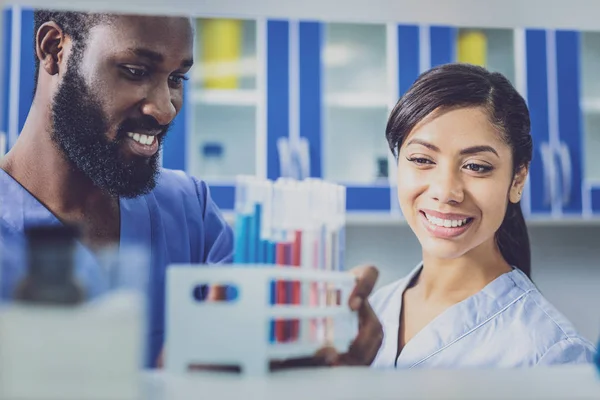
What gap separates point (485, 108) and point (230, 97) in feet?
1.87

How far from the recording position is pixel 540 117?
5.14 feet

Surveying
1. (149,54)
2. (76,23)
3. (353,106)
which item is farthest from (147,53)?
(353,106)

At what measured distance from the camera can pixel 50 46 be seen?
1149mm

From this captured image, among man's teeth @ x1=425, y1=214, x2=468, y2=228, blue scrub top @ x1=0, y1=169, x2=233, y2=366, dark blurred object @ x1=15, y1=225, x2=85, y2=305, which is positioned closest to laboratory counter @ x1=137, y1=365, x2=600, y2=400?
dark blurred object @ x1=15, y1=225, x2=85, y2=305

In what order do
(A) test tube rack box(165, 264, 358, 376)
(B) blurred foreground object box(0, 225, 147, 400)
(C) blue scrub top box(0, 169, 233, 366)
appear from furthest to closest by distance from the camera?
(C) blue scrub top box(0, 169, 233, 366)
(A) test tube rack box(165, 264, 358, 376)
(B) blurred foreground object box(0, 225, 147, 400)

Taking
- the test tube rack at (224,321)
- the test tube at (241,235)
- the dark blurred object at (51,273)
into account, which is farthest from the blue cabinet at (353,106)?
the dark blurred object at (51,273)

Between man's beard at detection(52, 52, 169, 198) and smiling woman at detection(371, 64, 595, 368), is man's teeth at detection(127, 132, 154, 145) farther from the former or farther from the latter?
smiling woman at detection(371, 64, 595, 368)

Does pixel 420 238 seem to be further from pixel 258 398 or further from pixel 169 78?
pixel 258 398

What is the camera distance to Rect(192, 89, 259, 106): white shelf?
1.43m

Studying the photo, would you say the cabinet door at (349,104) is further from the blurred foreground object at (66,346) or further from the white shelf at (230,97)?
the blurred foreground object at (66,346)

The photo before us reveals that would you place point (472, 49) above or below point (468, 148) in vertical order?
above

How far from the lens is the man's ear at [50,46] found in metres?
1.14

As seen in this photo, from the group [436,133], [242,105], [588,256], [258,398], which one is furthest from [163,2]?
[588,256]

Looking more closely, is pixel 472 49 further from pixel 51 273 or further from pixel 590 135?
pixel 51 273
